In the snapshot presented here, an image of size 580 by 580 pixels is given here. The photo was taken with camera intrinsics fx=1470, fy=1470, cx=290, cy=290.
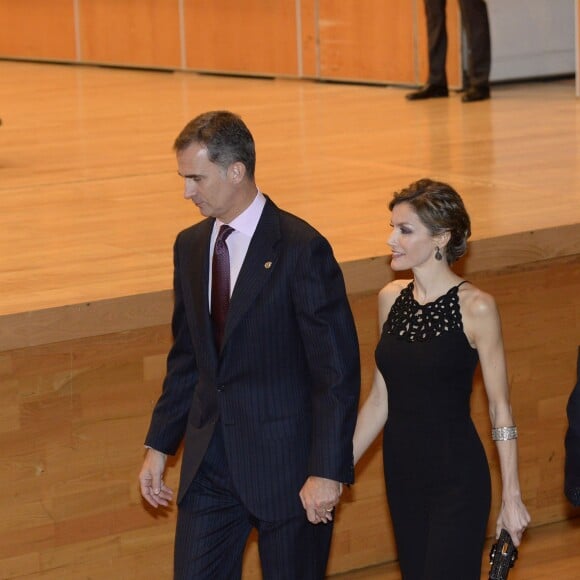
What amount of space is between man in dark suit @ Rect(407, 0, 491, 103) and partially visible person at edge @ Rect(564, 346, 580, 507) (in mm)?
6988

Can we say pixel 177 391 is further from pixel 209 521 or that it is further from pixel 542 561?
pixel 542 561

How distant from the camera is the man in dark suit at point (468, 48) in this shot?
996 centimetres

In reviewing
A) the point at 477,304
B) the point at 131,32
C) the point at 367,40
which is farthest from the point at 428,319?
the point at 131,32

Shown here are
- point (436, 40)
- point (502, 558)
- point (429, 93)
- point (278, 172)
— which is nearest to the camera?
point (502, 558)

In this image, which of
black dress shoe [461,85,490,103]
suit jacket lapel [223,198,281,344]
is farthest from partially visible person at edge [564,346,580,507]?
black dress shoe [461,85,490,103]

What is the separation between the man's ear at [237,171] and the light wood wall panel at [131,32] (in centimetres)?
983

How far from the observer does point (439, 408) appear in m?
3.74

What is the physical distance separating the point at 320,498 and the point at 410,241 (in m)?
0.72

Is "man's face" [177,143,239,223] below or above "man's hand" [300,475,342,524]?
above

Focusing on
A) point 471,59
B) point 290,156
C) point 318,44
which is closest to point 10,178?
point 290,156

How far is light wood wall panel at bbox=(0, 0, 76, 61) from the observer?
14.3 metres

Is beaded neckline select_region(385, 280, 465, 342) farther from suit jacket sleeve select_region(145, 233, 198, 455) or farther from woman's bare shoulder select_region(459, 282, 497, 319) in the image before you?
suit jacket sleeve select_region(145, 233, 198, 455)

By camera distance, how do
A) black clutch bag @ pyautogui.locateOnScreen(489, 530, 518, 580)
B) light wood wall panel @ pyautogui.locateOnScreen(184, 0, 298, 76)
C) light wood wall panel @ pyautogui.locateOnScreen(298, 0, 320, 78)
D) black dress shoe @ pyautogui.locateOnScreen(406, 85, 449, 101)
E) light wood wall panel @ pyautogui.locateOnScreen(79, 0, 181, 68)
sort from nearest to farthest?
1. black clutch bag @ pyautogui.locateOnScreen(489, 530, 518, 580)
2. black dress shoe @ pyautogui.locateOnScreen(406, 85, 449, 101)
3. light wood wall panel @ pyautogui.locateOnScreen(298, 0, 320, 78)
4. light wood wall panel @ pyautogui.locateOnScreen(184, 0, 298, 76)
5. light wood wall panel @ pyautogui.locateOnScreen(79, 0, 181, 68)

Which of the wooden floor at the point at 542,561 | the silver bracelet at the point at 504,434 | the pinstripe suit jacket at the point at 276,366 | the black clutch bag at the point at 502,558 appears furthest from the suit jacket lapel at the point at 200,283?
the wooden floor at the point at 542,561
